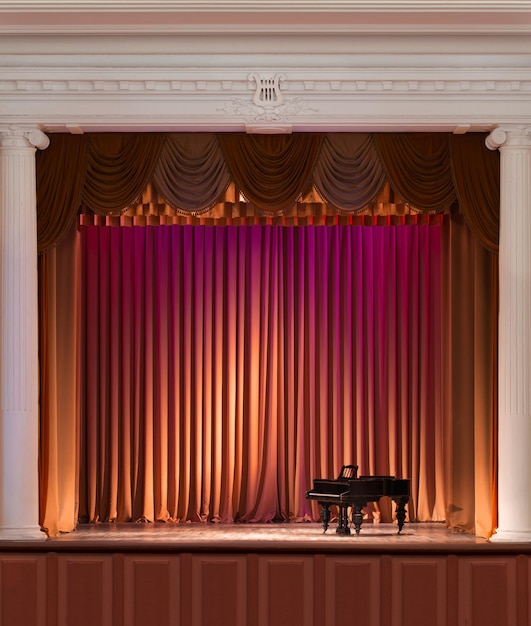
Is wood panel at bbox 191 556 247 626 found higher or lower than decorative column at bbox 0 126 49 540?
lower

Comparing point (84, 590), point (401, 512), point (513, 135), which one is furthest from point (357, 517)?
point (513, 135)

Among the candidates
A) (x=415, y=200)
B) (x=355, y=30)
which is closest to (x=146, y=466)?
(x=415, y=200)

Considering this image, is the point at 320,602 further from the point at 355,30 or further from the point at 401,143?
the point at 355,30

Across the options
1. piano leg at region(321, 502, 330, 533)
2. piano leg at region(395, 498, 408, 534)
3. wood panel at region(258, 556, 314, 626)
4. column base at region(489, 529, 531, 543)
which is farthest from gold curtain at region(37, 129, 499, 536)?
wood panel at region(258, 556, 314, 626)

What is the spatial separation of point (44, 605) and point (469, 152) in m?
4.78

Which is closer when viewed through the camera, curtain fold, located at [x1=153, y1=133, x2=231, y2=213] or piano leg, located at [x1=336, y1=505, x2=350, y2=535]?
curtain fold, located at [x1=153, y1=133, x2=231, y2=213]

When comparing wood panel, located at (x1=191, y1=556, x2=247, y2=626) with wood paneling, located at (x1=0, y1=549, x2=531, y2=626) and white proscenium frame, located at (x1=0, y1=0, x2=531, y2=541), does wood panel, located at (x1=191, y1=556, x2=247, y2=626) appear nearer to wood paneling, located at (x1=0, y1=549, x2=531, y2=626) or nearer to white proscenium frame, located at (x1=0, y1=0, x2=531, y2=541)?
wood paneling, located at (x1=0, y1=549, x2=531, y2=626)

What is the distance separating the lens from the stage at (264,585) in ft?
26.0

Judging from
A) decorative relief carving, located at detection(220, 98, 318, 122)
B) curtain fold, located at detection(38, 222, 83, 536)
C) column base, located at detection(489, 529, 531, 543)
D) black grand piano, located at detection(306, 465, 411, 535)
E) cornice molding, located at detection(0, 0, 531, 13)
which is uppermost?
cornice molding, located at detection(0, 0, 531, 13)

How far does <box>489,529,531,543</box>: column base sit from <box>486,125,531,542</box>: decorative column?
0.01 meters

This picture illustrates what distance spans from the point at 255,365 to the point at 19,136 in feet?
10.6

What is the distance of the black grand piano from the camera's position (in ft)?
29.8

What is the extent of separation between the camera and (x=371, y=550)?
7.98 m

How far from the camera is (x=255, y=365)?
34.2ft
